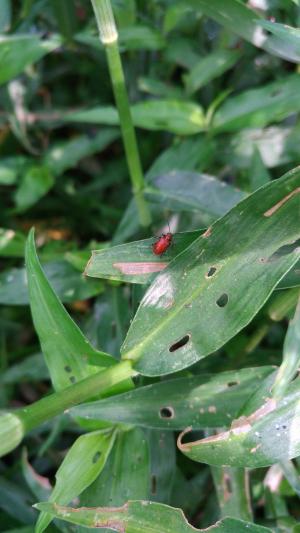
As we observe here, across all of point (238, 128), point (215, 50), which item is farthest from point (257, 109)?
point (215, 50)

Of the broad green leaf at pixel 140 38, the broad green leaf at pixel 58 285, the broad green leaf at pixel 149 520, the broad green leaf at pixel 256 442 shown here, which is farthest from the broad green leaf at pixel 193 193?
the broad green leaf at pixel 149 520

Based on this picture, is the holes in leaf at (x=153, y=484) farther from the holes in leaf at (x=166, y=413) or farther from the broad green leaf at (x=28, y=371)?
the broad green leaf at (x=28, y=371)

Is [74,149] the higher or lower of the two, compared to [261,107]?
higher

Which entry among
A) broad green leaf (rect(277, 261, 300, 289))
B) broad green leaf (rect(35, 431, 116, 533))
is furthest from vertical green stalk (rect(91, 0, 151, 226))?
broad green leaf (rect(35, 431, 116, 533))

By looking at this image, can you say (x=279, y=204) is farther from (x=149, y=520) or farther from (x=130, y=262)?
(x=149, y=520)

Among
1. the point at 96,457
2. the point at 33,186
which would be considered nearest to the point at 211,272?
the point at 96,457

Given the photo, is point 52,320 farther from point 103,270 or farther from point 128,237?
point 128,237
